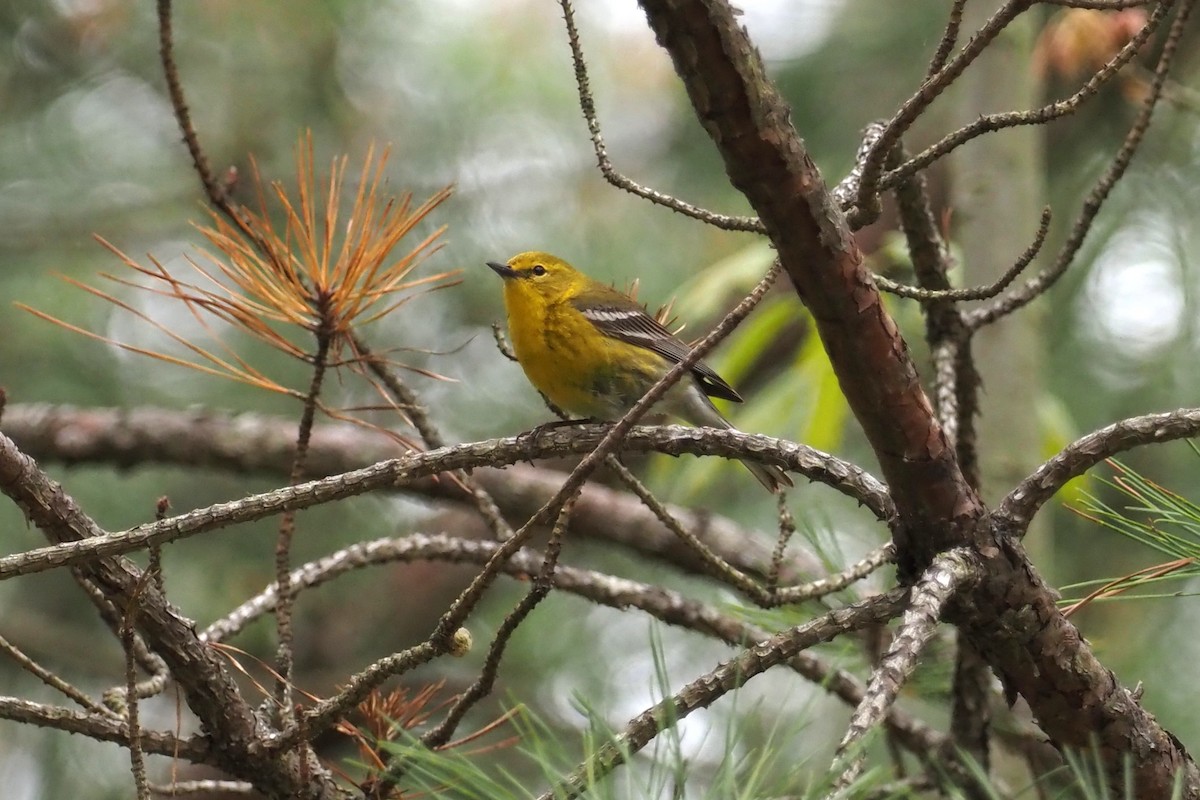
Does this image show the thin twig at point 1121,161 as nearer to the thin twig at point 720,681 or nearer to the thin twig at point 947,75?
the thin twig at point 947,75

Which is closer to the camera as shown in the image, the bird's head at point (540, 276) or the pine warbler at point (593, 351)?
the pine warbler at point (593, 351)

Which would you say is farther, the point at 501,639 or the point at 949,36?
the point at 501,639

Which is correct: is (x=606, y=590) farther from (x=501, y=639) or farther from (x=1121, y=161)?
(x=1121, y=161)

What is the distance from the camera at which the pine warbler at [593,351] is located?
3754 mm

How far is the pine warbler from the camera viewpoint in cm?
375

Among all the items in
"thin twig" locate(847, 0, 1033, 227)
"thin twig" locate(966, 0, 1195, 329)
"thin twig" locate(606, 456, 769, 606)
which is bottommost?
"thin twig" locate(606, 456, 769, 606)

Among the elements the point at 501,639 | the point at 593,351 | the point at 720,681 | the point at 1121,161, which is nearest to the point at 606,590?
the point at 501,639

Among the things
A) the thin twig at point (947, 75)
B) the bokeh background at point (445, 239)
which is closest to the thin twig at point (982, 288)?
the thin twig at point (947, 75)

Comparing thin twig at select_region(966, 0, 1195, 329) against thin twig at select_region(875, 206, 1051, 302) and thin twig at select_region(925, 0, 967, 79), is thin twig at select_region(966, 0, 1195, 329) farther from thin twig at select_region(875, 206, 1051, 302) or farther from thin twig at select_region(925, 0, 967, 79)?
thin twig at select_region(925, 0, 967, 79)

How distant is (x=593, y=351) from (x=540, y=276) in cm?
44

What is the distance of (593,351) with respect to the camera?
3773 millimetres

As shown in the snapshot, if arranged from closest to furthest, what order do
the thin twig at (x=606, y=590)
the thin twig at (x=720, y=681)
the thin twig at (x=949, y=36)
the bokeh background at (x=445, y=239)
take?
the thin twig at (x=720, y=681)
the thin twig at (x=949, y=36)
the thin twig at (x=606, y=590)
the bokeh background at (x=445, y=239)

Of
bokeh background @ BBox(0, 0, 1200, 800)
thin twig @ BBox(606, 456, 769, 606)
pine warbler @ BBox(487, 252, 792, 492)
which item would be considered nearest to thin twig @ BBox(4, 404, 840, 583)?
pine warbler @ BBox(487, 252, 792, 492)

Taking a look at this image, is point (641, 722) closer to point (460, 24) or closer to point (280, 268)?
point (280, 268)
